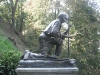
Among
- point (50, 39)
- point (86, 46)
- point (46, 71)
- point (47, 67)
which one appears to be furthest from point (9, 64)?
point (86, 46)

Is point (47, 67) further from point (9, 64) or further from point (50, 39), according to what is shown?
point (9, 64)

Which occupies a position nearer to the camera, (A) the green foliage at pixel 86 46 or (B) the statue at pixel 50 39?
(B) the statue at pixel 50 39

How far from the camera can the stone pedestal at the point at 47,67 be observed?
5.70 meters

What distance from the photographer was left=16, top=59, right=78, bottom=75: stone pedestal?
570 cm

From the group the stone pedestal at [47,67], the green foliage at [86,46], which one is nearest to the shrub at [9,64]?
the stone pedestal at [47,67]

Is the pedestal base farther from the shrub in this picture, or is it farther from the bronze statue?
the shrub

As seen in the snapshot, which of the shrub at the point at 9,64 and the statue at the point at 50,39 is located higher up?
the statue at the point at 50,39

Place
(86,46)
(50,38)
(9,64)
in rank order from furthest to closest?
(86,46), (9,64), (50,38)

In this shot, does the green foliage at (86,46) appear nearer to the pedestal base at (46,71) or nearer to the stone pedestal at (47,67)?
the stone pedestal at (47,67)

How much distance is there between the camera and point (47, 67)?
584cm

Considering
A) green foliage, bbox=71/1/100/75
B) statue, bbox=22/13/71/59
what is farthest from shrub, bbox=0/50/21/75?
green foliage, bbox=71/1/100/75

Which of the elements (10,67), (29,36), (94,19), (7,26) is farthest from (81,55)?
(7,26)

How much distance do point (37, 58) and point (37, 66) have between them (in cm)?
27

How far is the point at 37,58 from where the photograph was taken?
238 inches
